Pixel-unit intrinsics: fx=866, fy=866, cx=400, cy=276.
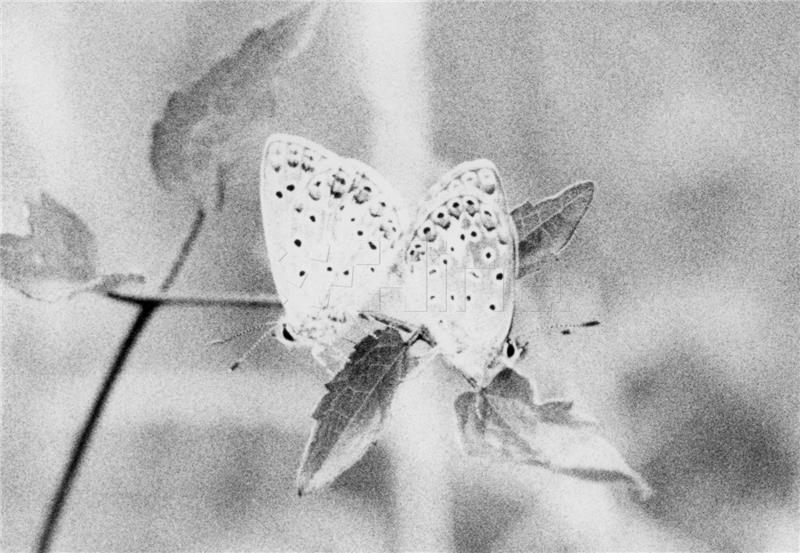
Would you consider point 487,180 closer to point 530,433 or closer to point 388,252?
point 388,252

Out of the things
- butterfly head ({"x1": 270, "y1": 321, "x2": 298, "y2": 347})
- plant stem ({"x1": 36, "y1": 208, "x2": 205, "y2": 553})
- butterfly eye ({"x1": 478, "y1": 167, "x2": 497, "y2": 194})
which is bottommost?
plant stem ({"x1": 36, "y1": 208, "x2": 205, "y2": 553})

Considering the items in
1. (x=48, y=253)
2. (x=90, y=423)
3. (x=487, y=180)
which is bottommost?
(x=90, y=423)

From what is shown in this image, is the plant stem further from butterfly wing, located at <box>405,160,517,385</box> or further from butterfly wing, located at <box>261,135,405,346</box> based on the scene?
butterfly wing, located at <box>405,160,517,385</box>

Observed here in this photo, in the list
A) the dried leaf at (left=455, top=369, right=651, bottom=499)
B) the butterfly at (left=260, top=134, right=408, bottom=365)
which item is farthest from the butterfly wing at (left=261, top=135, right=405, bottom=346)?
the dried leaf at (left=455, top=369, right=651, bottom=499)

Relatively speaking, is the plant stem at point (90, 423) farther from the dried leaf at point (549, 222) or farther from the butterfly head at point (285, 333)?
the dried leaf at point (549, 222)

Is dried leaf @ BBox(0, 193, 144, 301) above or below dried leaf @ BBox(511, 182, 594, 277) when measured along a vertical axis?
below

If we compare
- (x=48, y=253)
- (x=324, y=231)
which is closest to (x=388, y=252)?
(x=324, y=231)

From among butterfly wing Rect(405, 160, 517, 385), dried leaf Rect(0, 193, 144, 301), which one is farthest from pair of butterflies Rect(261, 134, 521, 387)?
dried leaf Rect(0, 193, 144, 301)
